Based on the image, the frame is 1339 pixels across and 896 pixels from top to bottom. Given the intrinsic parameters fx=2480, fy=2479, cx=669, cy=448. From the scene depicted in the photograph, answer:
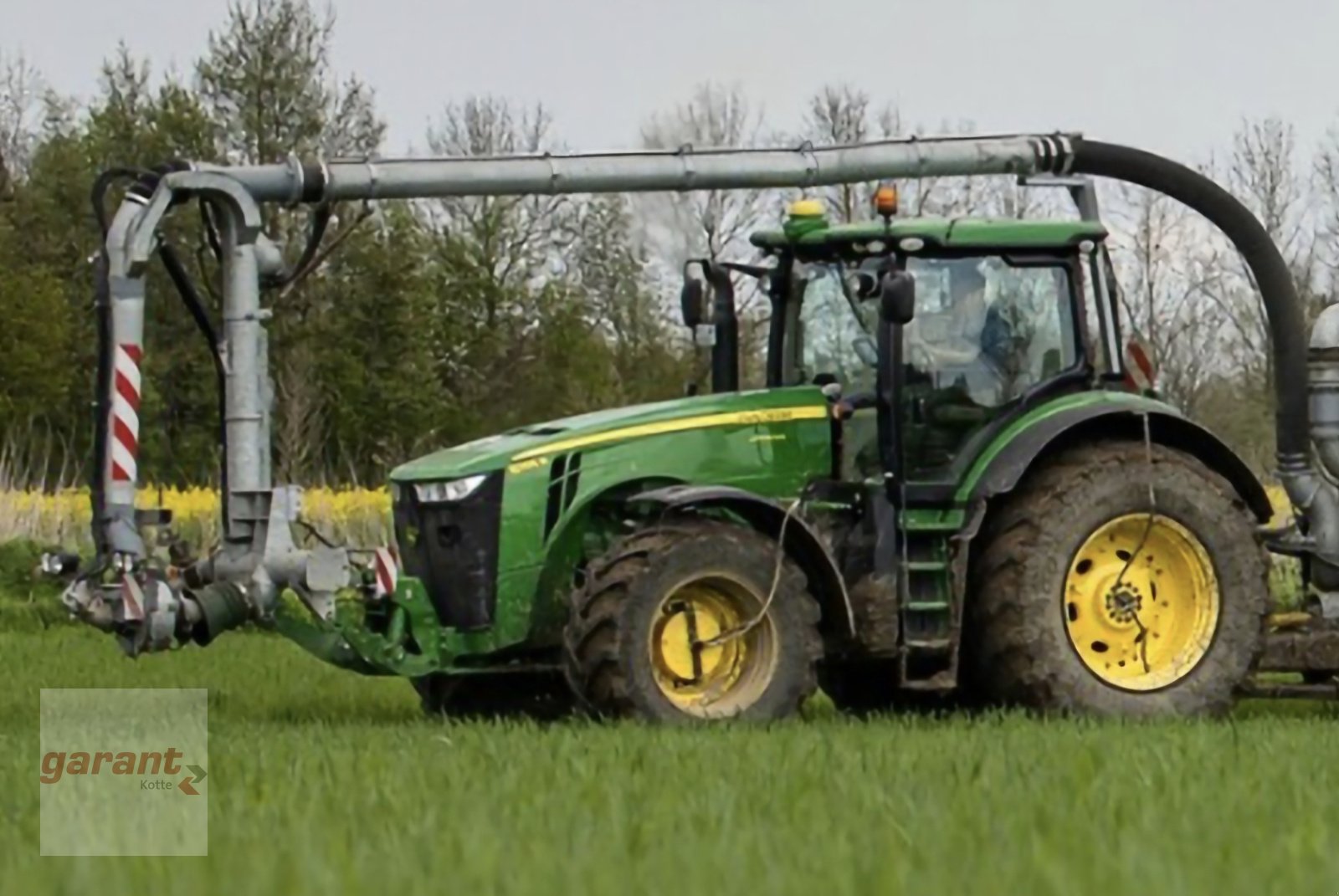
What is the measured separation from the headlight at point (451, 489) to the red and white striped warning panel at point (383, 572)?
0.45 metres

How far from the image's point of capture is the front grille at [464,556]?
11164 millimetres

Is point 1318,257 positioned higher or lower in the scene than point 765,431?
higher

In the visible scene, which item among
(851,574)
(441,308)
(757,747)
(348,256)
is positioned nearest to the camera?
(757,747)

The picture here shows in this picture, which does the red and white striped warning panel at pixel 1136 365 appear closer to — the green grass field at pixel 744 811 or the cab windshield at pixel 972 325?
the cab windshield at pixel 972 325

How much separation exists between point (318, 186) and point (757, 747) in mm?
3816

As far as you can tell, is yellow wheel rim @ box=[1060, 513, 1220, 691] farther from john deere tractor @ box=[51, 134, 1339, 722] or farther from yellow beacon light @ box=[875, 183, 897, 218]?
yellow beacon light @ box=[875, 183, 897, 218]

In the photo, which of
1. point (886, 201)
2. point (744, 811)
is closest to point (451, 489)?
point (886, 201)

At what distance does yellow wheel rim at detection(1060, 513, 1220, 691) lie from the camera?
11.5 metres

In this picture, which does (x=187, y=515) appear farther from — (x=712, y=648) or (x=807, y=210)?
(x=712, y=648)

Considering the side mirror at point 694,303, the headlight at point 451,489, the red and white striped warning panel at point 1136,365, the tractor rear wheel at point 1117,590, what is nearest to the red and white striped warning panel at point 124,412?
the headlight at point 451,489

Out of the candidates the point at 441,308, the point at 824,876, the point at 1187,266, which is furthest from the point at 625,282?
the point at 824,876

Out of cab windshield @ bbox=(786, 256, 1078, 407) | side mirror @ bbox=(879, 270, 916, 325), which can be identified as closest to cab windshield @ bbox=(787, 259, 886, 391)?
cab windshield @ bbox=(786, 256, 1078, 407)

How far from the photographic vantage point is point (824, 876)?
5340mm

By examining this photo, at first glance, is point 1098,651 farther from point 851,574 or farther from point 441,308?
point 441,308
